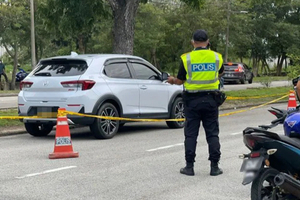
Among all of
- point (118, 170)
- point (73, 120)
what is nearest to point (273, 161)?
point (118, 170)

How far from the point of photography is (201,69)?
7.05 metres

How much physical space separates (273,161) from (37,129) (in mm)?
7138

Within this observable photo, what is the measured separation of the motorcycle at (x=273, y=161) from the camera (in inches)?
197

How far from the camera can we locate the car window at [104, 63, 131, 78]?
10953 mm

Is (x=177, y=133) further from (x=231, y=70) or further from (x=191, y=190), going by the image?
(x=231, y=70)

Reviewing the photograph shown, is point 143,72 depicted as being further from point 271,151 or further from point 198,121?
point 271,151

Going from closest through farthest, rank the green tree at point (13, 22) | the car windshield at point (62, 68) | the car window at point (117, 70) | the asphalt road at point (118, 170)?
1. the asphalt road at point (118, 170)
2. the car windshield at point (62, 68)
3. the car window at point (117, 70)
4. the green tree at point (13, 22)

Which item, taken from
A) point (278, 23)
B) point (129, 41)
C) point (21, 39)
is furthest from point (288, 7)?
point (129, 41)

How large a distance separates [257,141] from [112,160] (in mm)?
3622

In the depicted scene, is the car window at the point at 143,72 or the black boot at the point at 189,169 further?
the car window at the point at 143,72

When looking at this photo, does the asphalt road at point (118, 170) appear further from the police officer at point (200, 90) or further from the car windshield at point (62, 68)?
the car windshield at point (62, 68)

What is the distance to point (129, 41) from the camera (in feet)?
56.3

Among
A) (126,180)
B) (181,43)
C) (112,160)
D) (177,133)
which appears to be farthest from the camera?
(181,43)

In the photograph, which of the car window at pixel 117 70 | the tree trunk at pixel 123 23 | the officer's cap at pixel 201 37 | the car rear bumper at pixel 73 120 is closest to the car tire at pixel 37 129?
the car rear bumper at pixel 73 120
